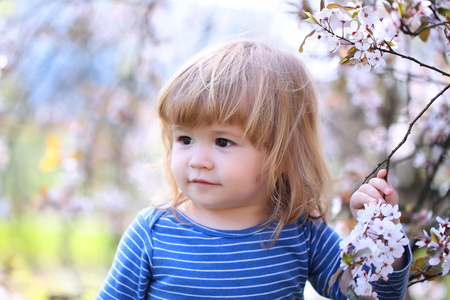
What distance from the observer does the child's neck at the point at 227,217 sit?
3.92 feet

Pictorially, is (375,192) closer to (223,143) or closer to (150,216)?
(223,143)

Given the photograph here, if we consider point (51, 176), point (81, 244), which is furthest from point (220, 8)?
point (81, 244)

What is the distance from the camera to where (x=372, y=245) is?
0.84 meters

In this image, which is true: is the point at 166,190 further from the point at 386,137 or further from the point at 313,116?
the point at 386,137

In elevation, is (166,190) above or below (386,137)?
below

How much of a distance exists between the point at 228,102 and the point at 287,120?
0.18m

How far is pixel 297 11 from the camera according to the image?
1.33m

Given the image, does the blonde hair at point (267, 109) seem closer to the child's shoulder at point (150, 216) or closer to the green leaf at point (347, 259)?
the child's shoulder at point (150, 216)

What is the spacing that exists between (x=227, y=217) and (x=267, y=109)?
0.28 meters

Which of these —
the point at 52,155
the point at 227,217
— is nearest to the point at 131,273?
the point at 227,217

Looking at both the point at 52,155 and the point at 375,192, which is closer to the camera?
the point at 375,192

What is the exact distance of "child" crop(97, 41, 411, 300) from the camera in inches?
→ 43.9

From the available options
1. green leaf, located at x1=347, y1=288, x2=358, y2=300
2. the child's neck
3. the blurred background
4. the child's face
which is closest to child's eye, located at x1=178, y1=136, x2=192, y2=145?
the child's face

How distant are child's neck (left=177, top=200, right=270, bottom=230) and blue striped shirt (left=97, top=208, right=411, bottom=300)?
0.02 m
